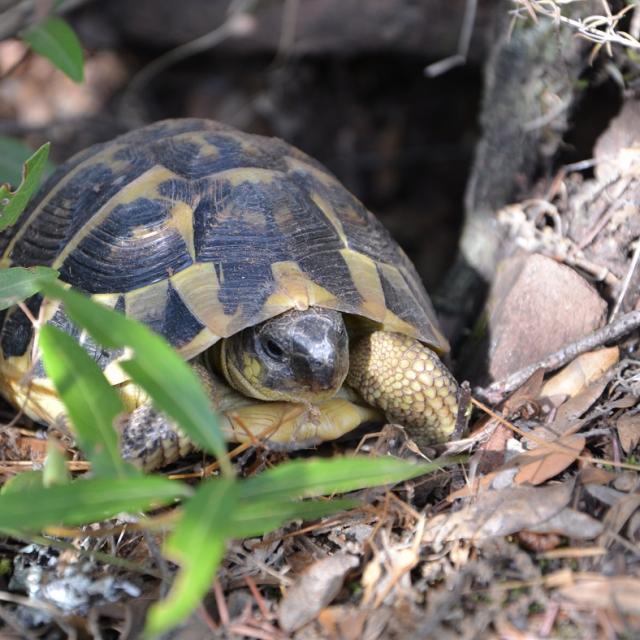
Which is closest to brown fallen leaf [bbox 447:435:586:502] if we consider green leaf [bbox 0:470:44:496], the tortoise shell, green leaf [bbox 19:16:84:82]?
the tortoise shell

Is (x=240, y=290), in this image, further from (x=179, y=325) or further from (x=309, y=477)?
(x=309, y=477)

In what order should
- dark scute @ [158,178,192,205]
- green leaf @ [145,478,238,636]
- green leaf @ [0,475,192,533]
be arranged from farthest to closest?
dark scute @ [158,178,192,205] < green leaf @ [0,475,192,533] < green leaf @ [145,478,238,636]

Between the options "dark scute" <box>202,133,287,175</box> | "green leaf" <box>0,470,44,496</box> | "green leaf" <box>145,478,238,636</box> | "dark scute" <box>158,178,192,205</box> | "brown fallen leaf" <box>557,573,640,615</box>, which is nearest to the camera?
"green leaf" <box>145,478,238,636</box>

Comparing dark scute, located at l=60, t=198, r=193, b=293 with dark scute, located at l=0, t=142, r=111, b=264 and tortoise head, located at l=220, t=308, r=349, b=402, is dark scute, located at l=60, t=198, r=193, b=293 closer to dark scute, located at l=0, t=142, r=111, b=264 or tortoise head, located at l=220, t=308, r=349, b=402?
tortoise head, located at l=220, t=308, r=349, b=402

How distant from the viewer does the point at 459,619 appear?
167 centimetres

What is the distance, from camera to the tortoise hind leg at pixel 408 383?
2.52 metres

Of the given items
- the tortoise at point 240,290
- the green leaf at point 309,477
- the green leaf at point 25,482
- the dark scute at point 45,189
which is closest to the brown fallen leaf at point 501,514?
the green leaf at point 309,477

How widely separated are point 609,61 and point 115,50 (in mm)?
3862

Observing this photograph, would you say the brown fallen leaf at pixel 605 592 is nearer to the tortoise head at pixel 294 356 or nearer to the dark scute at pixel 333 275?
the tortoise head at pixel 294 356

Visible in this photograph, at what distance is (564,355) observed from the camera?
2469mm

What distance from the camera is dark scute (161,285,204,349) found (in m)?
2.23

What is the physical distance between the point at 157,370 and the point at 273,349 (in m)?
0.85

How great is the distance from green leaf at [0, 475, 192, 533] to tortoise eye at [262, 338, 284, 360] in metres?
0.87

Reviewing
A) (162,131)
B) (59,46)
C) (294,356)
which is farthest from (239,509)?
(59,46)
